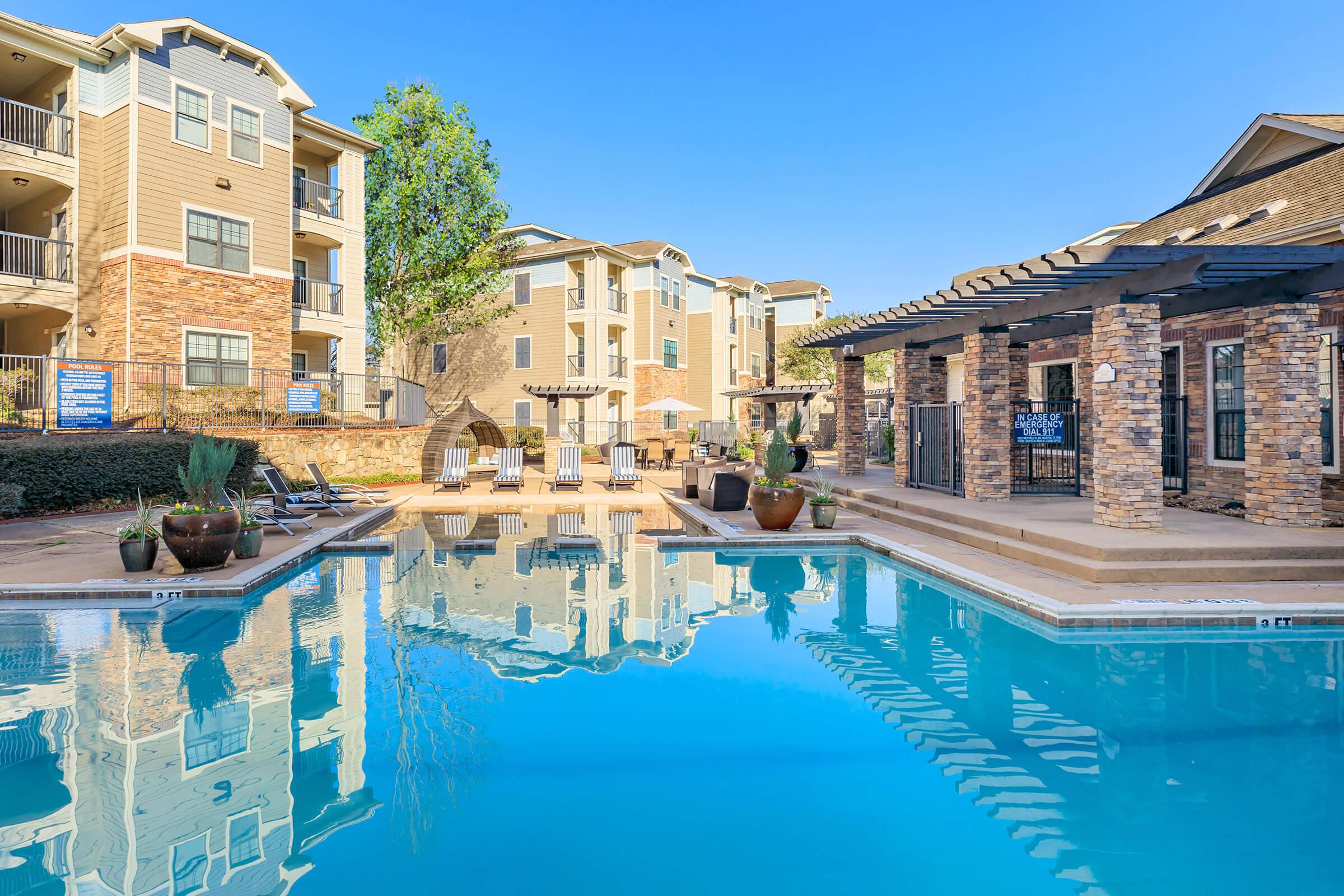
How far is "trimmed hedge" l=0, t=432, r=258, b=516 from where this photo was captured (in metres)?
12.7

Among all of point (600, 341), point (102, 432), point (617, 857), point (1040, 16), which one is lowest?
point (617, 857)

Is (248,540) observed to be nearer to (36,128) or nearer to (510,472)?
(510,472)

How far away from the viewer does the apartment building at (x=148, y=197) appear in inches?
709

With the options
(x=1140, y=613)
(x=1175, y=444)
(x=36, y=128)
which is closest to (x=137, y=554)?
(x=1140, y=613)

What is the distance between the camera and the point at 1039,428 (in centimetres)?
1367

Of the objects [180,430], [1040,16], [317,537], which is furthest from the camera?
[1040,16]

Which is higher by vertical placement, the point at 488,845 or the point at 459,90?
the point at 459,90

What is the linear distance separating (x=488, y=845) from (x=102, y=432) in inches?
600

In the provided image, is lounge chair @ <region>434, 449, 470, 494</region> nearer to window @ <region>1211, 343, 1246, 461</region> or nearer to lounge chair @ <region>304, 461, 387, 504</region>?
lounge chair @ <region>304, 461, 387, 504</region>

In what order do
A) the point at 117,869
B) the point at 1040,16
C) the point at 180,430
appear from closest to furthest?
the point at 117,869 < the point at 180,430 < the point at 1040,16

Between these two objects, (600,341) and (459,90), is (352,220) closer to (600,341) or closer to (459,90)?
(459,90)

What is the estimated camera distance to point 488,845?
348cm

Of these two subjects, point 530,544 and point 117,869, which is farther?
point 530,544

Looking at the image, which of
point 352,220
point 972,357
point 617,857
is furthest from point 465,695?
point 352,220
